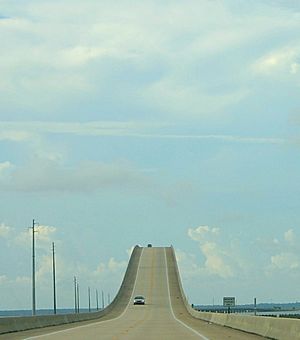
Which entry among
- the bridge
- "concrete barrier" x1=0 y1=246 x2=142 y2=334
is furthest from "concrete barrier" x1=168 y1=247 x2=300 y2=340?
"concrete barrier" x1=0 y1=246 x2=142 y2=334

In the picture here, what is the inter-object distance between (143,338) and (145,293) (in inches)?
3491

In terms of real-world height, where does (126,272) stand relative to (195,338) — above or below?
above

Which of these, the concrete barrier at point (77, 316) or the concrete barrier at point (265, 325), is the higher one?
the concrete barrier at point (77, 316)

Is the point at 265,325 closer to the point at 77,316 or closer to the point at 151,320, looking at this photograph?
the point at 151,320

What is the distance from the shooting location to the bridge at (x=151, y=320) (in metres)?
38.3

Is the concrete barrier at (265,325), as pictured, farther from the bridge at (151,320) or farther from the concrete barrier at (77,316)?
the concrete barrier at (77,316)

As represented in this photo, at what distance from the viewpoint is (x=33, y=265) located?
80000 mm

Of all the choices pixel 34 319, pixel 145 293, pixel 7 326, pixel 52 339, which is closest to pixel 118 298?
pixel 145 293

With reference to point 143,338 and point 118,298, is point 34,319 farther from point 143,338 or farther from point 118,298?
point 118,298

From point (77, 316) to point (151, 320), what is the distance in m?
13.0

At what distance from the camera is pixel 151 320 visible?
6456 centimetres

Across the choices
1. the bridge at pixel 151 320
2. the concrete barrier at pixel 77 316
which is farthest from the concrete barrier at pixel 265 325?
the concrete barrier at pixel 77 316

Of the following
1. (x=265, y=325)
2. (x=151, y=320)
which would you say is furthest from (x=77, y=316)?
(x=265, y=325)

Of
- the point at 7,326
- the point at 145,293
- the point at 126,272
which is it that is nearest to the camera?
the point at 7,326
